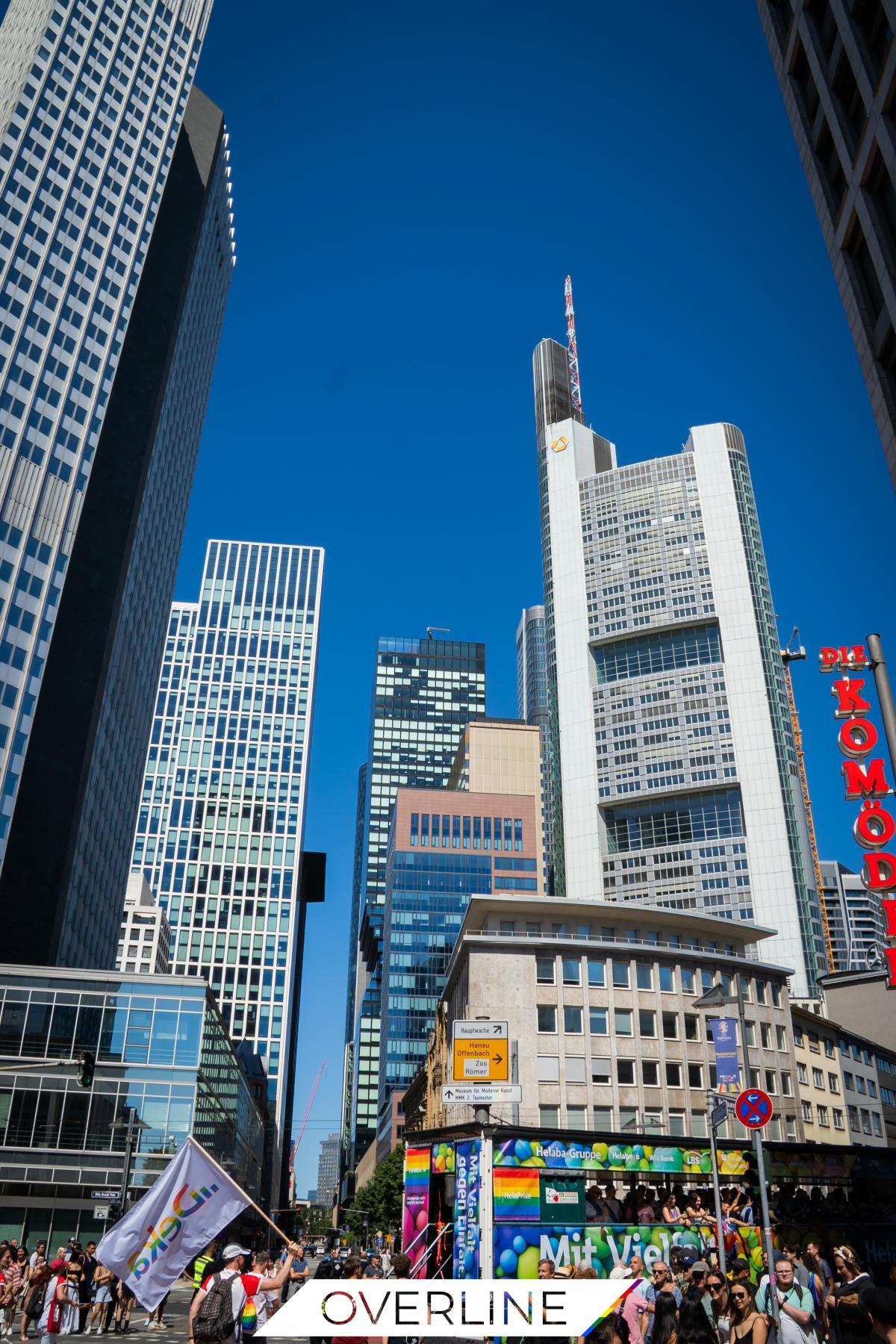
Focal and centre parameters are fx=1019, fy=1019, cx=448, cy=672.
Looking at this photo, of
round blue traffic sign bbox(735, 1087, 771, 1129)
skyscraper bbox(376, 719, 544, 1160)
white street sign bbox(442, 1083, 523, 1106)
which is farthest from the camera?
skyscraper bbox(376, 719, 544, 1160)

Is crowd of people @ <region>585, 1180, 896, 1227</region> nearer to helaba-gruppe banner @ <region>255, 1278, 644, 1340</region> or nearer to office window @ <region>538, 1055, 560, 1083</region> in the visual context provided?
helaba-gruppe banner @ <region>255, 1278, 644, 1340</region>

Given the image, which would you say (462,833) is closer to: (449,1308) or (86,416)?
(86,416)

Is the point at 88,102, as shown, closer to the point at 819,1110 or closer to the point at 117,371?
the point at 117,371

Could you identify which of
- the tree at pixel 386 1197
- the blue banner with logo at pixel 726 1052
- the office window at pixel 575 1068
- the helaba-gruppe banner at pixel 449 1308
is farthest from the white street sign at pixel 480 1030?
the tree at pixel 386 1197

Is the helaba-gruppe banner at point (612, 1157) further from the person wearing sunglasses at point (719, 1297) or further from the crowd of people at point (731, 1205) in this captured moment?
the person wearing sunglasses at point (719, 1297)

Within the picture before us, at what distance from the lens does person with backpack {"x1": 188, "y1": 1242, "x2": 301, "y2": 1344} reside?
11.2 meters

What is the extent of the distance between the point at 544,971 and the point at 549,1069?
5448 millimetres

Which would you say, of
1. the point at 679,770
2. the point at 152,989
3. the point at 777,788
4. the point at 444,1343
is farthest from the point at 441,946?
the point at 444,1343

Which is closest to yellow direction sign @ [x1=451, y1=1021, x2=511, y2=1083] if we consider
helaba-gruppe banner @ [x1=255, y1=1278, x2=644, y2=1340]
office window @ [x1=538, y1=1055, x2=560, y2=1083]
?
helaba-gruppe banner @ [x1=255, y1=1278, x2=644, y2=1340]

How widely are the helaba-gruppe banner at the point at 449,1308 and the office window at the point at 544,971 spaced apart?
54910 mm

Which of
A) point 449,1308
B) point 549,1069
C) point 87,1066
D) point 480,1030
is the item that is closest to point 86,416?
point 549,1069

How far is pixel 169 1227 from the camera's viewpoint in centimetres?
1409

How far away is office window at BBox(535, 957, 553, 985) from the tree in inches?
774

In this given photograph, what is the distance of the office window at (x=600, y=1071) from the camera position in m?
59.0
